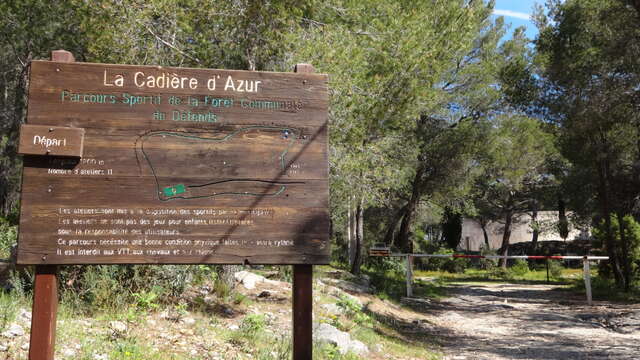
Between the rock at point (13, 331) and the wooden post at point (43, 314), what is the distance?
146cm

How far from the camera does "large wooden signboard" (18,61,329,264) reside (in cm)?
366

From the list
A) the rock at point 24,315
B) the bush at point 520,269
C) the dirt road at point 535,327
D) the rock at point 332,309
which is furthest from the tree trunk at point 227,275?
the bush at point 520,269

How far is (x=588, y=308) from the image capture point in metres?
13.4

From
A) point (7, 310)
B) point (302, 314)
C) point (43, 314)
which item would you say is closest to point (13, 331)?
point (7, 310)

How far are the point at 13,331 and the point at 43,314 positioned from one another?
5.13 feet

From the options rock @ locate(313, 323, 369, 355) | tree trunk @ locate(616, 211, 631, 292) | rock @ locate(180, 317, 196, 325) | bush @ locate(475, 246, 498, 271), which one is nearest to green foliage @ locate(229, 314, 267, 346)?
rock @ locate(180, 317, 196, 325)

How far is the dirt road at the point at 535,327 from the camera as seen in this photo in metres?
8.13

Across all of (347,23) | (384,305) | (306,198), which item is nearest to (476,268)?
(384,305)

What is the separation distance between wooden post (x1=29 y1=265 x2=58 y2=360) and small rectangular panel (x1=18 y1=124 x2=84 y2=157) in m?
0.78

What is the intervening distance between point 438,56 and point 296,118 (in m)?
9.52

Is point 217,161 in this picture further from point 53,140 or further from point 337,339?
point 337,339

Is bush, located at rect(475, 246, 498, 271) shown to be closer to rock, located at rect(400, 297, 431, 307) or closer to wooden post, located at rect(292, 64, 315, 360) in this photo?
rock, located at rect(400, 297, 431, 307)

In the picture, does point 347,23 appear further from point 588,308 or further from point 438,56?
point 588,308

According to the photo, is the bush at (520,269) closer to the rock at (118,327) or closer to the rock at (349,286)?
the rock at (349,286)
